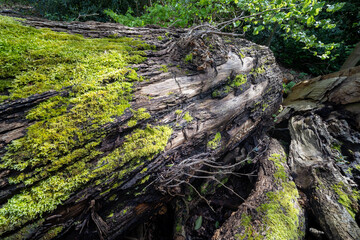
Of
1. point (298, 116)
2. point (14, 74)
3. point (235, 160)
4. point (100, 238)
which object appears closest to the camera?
point (14, 74)

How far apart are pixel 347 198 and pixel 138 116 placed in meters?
2.80

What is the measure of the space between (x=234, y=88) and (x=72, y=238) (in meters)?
2.43

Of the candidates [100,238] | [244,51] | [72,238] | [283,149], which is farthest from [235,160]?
[72,238]

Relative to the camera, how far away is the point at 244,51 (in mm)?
2721

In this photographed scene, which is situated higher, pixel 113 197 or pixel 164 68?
pixel 164 68

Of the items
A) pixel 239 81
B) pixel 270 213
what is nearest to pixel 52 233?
pixel 270 213

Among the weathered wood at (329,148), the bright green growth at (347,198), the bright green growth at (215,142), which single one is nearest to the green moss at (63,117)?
the bright green growth at (215,142)

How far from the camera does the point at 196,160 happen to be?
1890 millimetres

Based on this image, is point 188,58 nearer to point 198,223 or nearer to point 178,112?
point 178,112

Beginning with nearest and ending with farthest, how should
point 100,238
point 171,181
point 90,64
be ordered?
point 100,238, point 90,64, point 171,181

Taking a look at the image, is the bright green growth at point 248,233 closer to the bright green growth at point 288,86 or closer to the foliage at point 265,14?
the foliage at point 265,14

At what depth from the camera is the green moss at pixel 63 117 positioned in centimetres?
104

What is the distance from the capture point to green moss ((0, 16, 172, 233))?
40.8 inches

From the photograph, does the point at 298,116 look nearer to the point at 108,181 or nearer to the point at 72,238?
the point at 108,181
